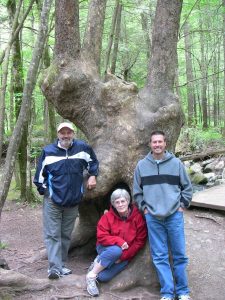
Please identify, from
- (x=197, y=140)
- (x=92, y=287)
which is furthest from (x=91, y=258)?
(x=197, y=140)

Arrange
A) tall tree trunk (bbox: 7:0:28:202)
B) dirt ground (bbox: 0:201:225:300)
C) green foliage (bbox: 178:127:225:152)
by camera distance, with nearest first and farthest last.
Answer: dirt ground (bbox: 0:201:225:300), tall tree trunk (bbox: 7:0:28:202), green foliage (bbox: 178:127:225:152)

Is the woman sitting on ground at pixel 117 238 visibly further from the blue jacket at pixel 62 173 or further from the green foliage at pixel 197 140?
the green foliage at pixel 197 140

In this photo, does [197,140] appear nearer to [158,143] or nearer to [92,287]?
[158,143]

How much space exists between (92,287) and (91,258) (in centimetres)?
153

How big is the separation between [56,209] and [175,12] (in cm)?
327

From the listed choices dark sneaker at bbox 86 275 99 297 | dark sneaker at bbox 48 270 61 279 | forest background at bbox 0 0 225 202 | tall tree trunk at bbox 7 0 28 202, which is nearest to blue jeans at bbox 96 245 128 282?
dark sneaker at bbox 86 275 99 297

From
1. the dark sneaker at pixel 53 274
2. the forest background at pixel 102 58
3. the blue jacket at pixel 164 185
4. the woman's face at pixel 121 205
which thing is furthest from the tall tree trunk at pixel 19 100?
the blue jacket at pixel 164 185

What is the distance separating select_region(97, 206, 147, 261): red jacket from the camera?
478 cm

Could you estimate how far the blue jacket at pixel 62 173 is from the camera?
194 inches

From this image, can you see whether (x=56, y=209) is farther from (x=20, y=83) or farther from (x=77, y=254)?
(x=20, y=83)

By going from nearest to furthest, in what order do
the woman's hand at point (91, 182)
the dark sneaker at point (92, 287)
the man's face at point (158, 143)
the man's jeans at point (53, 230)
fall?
the man's face at point (158, 143)
the dark sneaker at point (92, 287)
the man's jeans at point (53, 230)
the woman's hand at point (91, 182)

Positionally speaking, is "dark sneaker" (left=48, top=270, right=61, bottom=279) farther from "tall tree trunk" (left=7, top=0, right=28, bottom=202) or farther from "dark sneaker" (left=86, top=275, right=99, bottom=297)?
"tall tree trunk" (left=7, top=0, right=28, bottom=202)

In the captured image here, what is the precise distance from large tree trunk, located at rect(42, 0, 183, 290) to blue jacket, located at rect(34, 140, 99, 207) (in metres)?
0.37

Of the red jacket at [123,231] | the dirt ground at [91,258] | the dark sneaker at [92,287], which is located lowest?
the dirt ground at [91,258]
